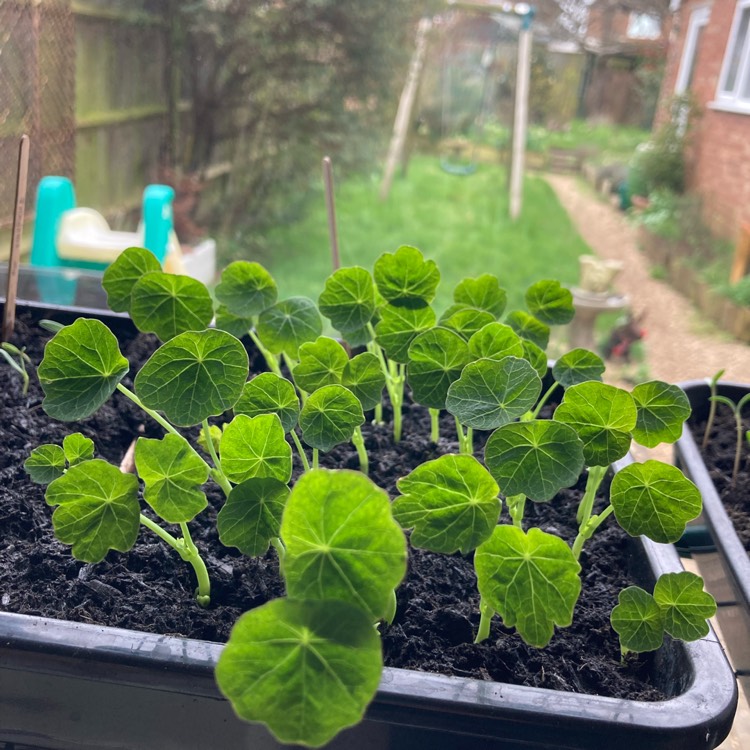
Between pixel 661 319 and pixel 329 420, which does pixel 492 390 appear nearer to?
pixel 329 420

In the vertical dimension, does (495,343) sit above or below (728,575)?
above

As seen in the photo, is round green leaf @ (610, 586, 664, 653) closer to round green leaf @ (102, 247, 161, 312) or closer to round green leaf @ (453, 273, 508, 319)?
round green leaf @ (453, 273, 508, 319)

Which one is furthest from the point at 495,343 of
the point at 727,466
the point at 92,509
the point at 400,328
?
the point at 727,466

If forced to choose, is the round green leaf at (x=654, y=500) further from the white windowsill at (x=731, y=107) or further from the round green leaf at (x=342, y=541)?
the white windowsill at (x=731, y=107)

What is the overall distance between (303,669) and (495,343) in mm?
323

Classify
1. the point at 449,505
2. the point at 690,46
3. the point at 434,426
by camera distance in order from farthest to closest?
the point at 690,46 → the point at 434,426 → the point at 449,505

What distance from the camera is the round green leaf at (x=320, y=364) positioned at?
631 mm

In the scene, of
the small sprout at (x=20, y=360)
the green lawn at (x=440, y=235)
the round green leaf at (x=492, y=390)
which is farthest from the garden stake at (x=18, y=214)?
the green lawn at (x=440, y=235)

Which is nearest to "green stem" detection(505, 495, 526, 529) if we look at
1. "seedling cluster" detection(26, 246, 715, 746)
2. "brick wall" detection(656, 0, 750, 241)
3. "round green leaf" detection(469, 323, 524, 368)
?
"seedling cluster" detection(26, 246, 715, 746)

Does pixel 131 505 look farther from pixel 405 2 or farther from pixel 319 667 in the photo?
pixel 405 2

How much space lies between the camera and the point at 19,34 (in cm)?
177

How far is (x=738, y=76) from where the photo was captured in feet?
13.5

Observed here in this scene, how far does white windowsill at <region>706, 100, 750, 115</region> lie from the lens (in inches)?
152

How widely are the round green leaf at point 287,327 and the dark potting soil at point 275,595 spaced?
117 mm
